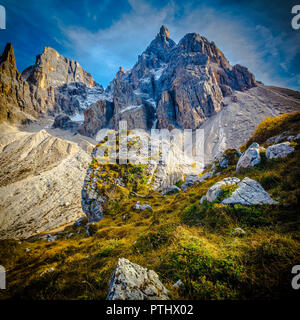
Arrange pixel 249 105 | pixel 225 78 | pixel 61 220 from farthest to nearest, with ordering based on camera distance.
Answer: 1. pixel 225 78
2. pixel 249 105
3. pixel 61 220

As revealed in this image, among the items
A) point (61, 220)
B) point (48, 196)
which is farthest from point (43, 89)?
point (61, 220)

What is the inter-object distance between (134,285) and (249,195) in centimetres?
526

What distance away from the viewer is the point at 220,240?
4000 millimetres

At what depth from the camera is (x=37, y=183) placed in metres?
46.0

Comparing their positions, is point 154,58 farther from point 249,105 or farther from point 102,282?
point 102,282

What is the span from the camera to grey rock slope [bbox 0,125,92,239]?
36.3 meters

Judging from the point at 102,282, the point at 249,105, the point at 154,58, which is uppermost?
the point at 154,58

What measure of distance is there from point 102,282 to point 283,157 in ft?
32.8

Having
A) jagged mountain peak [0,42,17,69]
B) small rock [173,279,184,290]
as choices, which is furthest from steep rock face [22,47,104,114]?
small rock [173,279,184,290]

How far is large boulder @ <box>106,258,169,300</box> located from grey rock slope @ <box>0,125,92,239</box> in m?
45.3

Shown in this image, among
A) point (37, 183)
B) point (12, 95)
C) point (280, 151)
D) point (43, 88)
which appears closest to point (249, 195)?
point (280, 151)

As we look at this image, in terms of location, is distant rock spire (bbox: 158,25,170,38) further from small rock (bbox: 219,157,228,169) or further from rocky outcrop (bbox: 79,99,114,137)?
small rock (bbox: 219,157,228,169)

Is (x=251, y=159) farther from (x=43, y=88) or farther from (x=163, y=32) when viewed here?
(x=163, y=32)

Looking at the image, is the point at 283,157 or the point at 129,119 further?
the point at 129,119
